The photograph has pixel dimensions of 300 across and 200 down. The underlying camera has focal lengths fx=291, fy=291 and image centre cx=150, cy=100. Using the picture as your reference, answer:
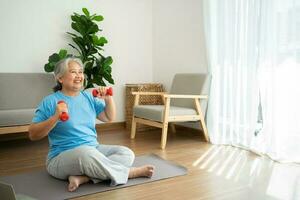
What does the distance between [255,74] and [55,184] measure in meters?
1.99

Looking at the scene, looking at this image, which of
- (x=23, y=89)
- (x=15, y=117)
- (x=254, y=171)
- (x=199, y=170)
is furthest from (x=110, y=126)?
(x=254, y=171)

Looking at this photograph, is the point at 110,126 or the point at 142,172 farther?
the point at 110,126

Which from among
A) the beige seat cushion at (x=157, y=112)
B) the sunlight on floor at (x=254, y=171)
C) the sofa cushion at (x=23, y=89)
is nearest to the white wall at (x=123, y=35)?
the sofa cushion at (x=23, y=89)

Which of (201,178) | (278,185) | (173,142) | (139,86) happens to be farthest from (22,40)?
(278,185)

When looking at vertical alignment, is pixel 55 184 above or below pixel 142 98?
below

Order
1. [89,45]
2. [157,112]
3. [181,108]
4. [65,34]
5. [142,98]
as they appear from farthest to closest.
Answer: [142,98]
[65,34]
[89,45]
[181,108]
[157,112]

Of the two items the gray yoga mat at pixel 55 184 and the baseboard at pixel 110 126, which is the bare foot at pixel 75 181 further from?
the baseboard at pixel 110 126

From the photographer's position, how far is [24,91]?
3312mm

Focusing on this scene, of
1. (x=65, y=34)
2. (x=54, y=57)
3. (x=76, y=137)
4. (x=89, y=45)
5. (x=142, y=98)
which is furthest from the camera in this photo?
(x=142, y=98)

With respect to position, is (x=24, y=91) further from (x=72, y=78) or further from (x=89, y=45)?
(x=72, y=78)

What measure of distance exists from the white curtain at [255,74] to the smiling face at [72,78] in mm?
1676

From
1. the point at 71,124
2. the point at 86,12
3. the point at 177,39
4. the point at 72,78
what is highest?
the point at 86,12

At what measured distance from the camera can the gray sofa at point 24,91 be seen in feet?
10.3

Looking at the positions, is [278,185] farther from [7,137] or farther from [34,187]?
[7,137]
